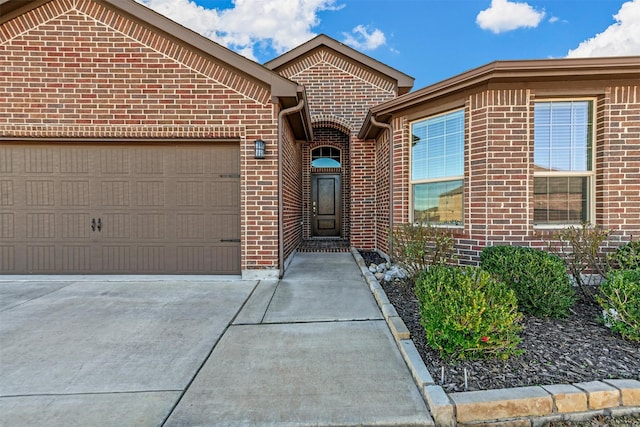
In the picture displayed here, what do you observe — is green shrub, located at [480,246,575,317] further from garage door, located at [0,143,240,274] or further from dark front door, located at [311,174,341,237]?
dark front door, located at [311,174,341,237]

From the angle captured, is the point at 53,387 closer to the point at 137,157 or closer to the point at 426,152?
the point at 137,157

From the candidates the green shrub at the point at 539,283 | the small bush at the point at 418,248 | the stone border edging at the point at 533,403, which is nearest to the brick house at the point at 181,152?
the small bush at the point at 418,248

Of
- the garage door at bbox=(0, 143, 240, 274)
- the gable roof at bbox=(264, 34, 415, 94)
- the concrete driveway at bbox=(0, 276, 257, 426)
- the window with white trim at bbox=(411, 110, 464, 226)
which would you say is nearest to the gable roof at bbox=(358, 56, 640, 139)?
the window with white trim at bbox=(411, 110, 464, 226)

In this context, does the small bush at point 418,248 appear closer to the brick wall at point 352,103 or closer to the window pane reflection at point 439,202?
the window pane reflection at point 439,202

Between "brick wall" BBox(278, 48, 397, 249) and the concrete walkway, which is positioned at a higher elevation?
"brick wall" BBox(278, 48, 397, 249)

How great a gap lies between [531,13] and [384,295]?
1435 cm

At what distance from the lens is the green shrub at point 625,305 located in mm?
2689

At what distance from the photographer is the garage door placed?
5254 mm

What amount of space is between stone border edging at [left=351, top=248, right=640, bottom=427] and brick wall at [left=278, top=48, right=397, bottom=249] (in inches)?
248

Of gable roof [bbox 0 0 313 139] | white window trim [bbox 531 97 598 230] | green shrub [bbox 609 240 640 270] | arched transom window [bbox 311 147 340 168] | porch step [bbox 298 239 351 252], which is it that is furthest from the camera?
arched transom window [bbox 311 147 340 168]

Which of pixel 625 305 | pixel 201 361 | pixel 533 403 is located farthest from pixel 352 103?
pixel 533 403

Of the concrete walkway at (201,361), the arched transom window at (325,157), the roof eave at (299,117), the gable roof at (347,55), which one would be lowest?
the concrete walkway at (201,361)

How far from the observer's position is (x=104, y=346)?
290 centimetres

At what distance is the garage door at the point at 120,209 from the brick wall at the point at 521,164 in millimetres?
3968
